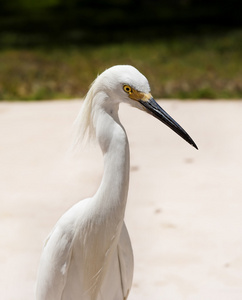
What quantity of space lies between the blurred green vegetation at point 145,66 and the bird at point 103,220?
372 centimetres

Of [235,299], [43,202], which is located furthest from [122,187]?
[43,202]

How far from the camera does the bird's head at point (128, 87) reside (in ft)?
6.05

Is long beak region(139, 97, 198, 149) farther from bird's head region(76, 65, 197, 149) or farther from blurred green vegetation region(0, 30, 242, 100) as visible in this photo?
blurred green vegetation region(0, 30, 242, 100)

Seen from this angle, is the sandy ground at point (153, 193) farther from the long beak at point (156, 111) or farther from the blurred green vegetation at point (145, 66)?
the long beak at point (156, 111)

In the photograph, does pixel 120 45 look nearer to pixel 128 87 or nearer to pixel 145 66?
pixel 145 66

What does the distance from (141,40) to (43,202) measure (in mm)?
4438

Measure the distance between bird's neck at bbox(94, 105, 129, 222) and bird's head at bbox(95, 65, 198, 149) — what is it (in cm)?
5

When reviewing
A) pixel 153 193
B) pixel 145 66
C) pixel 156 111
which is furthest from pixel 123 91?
pixel 145 66

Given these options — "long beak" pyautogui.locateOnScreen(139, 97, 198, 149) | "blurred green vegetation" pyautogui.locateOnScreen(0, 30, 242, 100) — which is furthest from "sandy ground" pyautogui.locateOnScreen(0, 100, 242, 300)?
"long beak" pyautogui.locateOnScreen(139, 97, 198, 149)

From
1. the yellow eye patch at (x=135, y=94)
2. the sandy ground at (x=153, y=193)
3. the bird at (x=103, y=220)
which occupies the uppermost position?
the yellow eye patch at (x=135, y=94)

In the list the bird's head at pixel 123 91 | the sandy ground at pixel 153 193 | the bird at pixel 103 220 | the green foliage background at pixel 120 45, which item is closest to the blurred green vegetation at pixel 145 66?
the green foliage background at pixel 120 45

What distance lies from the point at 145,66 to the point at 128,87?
4945mm

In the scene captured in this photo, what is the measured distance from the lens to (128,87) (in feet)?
6.09

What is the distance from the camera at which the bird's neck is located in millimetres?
1873
